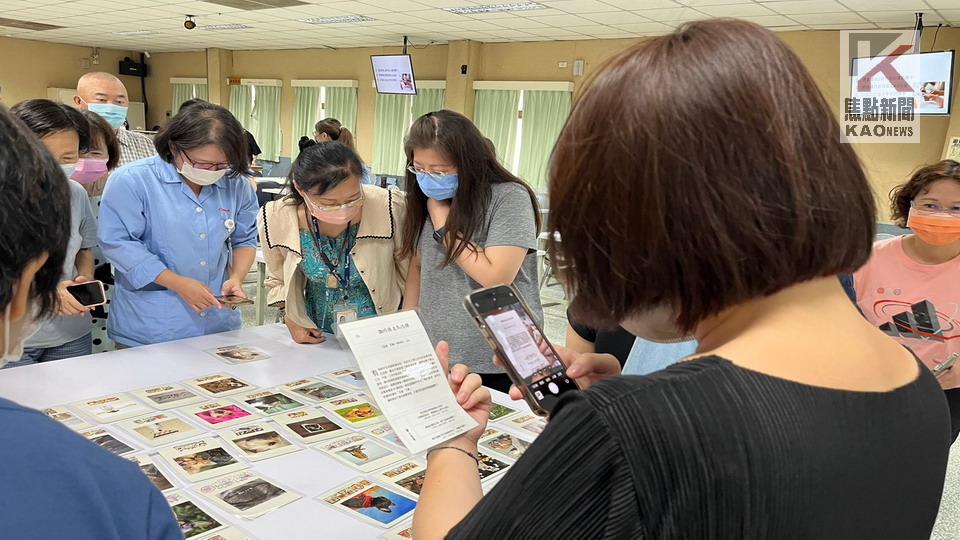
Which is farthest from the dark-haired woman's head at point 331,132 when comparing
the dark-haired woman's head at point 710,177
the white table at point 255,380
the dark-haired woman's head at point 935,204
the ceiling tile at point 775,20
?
the dark-haired woman's head at point 710,177

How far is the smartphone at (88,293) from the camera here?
1858mm

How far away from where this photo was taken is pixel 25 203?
0.57 m

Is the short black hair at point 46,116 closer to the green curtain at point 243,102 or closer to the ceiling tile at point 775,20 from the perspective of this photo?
the ceiling tile at point 775,20

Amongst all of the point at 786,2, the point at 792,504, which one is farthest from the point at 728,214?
the point at 786,2

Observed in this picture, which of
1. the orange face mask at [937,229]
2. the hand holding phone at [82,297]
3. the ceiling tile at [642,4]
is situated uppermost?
the ceiling tile at [642,4]

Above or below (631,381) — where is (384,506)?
below

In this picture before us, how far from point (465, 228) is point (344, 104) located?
9.44m

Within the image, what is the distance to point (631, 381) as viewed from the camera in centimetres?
53

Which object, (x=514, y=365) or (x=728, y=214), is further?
(x=514, y=365)

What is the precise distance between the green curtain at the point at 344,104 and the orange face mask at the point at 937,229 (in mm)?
9354

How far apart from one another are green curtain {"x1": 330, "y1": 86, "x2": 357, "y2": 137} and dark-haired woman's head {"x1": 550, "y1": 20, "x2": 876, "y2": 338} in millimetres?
10386

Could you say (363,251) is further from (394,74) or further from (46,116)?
(394,74)

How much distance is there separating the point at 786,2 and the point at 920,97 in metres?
1.46

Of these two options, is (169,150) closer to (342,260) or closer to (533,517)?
(342,260)
